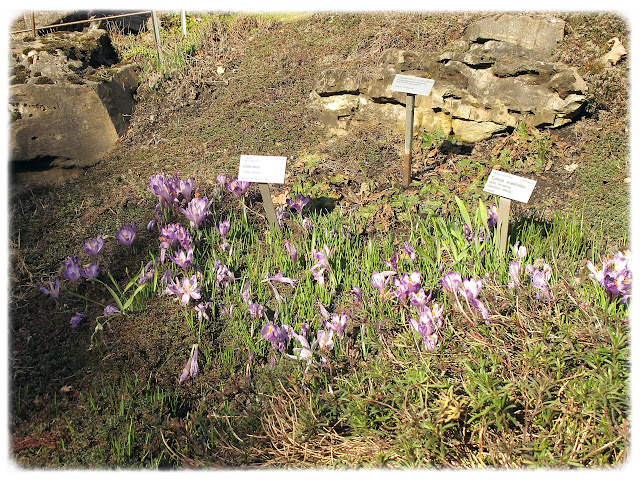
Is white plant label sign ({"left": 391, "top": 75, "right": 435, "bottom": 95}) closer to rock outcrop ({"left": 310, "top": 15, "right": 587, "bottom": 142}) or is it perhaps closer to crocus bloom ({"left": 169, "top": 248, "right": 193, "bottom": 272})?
rock outcrop ({"left": 310, "top": 15, "right": 587, "bottom": 142})

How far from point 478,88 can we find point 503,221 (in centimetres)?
238

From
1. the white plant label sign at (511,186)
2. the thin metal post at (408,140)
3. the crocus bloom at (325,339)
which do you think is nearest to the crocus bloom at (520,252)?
the white plant label sign at (511,186)

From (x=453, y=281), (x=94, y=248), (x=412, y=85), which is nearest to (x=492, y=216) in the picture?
(x=453, y=281)

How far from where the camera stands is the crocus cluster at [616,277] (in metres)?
2.47

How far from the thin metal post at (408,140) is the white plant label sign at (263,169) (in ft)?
3.79

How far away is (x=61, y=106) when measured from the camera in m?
5.03

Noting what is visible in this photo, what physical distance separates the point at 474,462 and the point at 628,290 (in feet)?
3.69

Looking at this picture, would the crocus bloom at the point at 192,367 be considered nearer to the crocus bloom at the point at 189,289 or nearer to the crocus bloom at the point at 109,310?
the crocus bloom at the point at 189,289

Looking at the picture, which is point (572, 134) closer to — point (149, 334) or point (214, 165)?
point (214, 165)

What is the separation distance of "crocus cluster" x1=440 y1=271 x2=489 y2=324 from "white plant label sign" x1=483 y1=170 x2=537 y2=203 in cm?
62

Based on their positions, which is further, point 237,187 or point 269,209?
point 237,187

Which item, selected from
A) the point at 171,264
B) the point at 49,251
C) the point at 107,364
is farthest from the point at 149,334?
the point at 49,251

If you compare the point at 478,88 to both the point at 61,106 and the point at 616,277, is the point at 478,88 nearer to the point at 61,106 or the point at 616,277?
the point at 616,277

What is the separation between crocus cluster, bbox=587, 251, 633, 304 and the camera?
8.11ft
